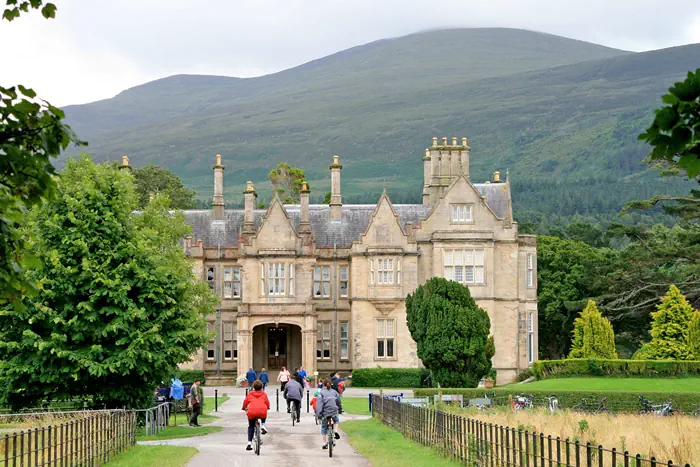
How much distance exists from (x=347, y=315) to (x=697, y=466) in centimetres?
4983

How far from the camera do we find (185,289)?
3572cm

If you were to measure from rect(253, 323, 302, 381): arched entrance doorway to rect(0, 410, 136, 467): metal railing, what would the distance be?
129ft

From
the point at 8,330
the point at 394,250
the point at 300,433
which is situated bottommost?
the point at 300,433

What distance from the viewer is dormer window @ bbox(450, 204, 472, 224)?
67000 mm

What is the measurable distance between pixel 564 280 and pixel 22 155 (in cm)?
7450

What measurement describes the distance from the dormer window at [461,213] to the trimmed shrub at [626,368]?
10.9 metres

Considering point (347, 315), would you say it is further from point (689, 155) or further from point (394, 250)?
point (689, 155)

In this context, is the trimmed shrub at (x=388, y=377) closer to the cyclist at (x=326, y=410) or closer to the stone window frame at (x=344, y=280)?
the stone window frame at (x=344, y=280)

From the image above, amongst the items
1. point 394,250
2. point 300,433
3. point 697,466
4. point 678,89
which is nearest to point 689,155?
point 678,89

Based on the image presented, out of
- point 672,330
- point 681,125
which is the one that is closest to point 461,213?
point 672,330

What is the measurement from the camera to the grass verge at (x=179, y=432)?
109ft

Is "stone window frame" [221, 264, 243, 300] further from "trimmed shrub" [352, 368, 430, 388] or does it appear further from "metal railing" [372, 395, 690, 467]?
"metal railing" [372, 395, 690, 467]

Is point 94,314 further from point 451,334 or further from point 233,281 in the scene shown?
point 233,281

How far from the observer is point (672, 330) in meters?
59.7
